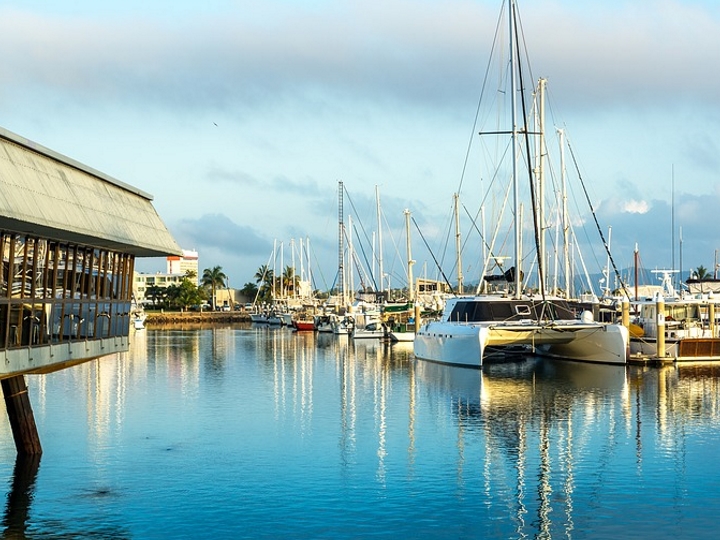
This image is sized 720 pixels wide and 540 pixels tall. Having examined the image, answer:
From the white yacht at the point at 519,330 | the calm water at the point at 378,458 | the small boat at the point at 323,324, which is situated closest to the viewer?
the calm water at the point at 378,458

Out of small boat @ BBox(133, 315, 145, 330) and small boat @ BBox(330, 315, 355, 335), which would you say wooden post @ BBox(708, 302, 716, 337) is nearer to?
small boat @ BBox(330, 315, 355, 335)

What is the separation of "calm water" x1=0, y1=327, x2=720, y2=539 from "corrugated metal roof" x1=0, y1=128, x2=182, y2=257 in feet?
21.3

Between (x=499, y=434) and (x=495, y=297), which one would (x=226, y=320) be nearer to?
(x=495, y=297)

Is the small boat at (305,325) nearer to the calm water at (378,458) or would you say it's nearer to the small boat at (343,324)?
the small boat at (343,324)

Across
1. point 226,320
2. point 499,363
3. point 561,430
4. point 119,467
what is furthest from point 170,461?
point 226,320

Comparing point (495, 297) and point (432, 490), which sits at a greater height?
point (495, 297)

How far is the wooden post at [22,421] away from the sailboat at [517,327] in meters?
29.3

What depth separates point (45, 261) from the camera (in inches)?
965

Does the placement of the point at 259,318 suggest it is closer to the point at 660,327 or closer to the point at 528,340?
the point at 528,340

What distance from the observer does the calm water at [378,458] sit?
22.8 m

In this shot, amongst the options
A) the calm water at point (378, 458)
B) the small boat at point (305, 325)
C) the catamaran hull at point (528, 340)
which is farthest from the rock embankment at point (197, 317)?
the calm water at point (378, 458)

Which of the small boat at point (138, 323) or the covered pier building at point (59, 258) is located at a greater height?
the covered pier building at point (59, 258)

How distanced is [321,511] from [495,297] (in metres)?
36.4

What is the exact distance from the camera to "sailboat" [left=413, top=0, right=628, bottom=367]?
180 feet
